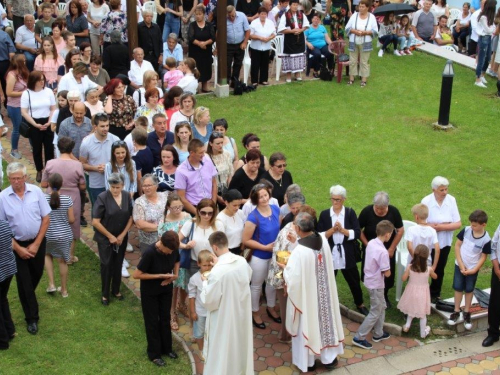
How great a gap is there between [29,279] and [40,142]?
13.3 feet

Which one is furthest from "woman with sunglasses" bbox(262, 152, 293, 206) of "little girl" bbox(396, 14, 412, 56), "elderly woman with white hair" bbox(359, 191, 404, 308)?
"little girl" bbox(396, 14, 412, 56)

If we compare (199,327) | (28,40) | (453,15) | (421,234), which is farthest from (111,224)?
(453,15)

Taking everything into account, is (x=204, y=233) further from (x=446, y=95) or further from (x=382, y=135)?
(x=446, y=95)

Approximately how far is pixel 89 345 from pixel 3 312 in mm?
951

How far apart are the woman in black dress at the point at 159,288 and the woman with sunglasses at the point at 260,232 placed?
3.12 ft

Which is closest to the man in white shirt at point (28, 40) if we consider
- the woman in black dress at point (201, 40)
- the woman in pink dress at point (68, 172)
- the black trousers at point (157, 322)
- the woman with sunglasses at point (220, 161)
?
the woman in black dress at point (201, 40)

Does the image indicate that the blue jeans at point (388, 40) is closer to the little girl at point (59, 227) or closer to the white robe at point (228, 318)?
the little girl at point (59, 227)

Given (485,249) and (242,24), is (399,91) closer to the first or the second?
(242,24)

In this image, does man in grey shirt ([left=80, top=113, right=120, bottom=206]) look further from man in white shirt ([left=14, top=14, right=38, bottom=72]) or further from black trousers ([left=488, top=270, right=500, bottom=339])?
man in white shirt ([left=14, top=14, right=38, bottom=72])

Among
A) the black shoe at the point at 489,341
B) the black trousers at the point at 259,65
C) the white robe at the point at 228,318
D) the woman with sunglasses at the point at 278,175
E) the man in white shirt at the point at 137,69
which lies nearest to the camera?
the white robe at the point at 228,318

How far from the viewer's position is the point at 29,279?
8039 mm

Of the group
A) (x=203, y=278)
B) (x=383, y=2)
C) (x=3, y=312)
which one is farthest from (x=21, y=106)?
(x=383, y=2)

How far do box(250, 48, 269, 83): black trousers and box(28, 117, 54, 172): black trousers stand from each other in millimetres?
5950

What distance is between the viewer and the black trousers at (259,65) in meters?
16.3
